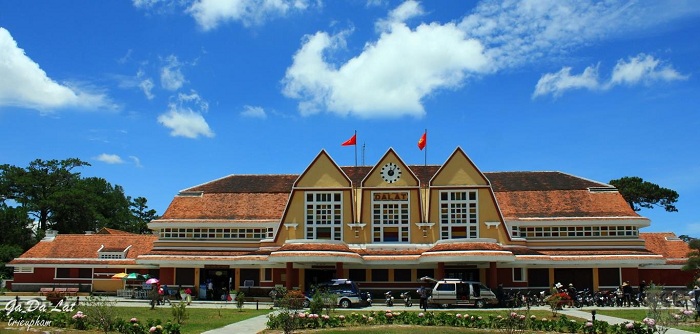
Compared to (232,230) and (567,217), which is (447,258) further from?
(232,230)

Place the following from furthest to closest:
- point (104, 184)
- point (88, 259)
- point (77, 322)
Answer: point (104, 184)
point (88, 259)
point (77, 322)

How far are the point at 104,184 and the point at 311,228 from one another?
53075 millimetres

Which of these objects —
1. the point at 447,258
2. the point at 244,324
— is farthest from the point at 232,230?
the point at 244,324

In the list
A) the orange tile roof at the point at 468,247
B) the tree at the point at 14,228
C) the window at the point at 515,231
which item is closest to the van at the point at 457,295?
the orange tile roof at the point at 468,247

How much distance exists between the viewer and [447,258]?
137ft

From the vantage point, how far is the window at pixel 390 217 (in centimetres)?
4684

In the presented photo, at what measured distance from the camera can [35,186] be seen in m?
80.8

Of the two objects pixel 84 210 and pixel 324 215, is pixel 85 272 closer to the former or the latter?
pixel 324 215

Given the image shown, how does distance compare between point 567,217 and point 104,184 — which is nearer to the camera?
point 567,217

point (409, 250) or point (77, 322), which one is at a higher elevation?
point (409, 250)

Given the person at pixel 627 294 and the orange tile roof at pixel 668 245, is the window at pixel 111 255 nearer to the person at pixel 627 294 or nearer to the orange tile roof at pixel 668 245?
the person at pixel 627 294

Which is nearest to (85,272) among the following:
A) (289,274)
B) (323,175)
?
(289,274)

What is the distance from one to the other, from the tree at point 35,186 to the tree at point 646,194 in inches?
2630

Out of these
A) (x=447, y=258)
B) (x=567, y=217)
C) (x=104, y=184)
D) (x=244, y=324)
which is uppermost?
(x=104, y=184)
